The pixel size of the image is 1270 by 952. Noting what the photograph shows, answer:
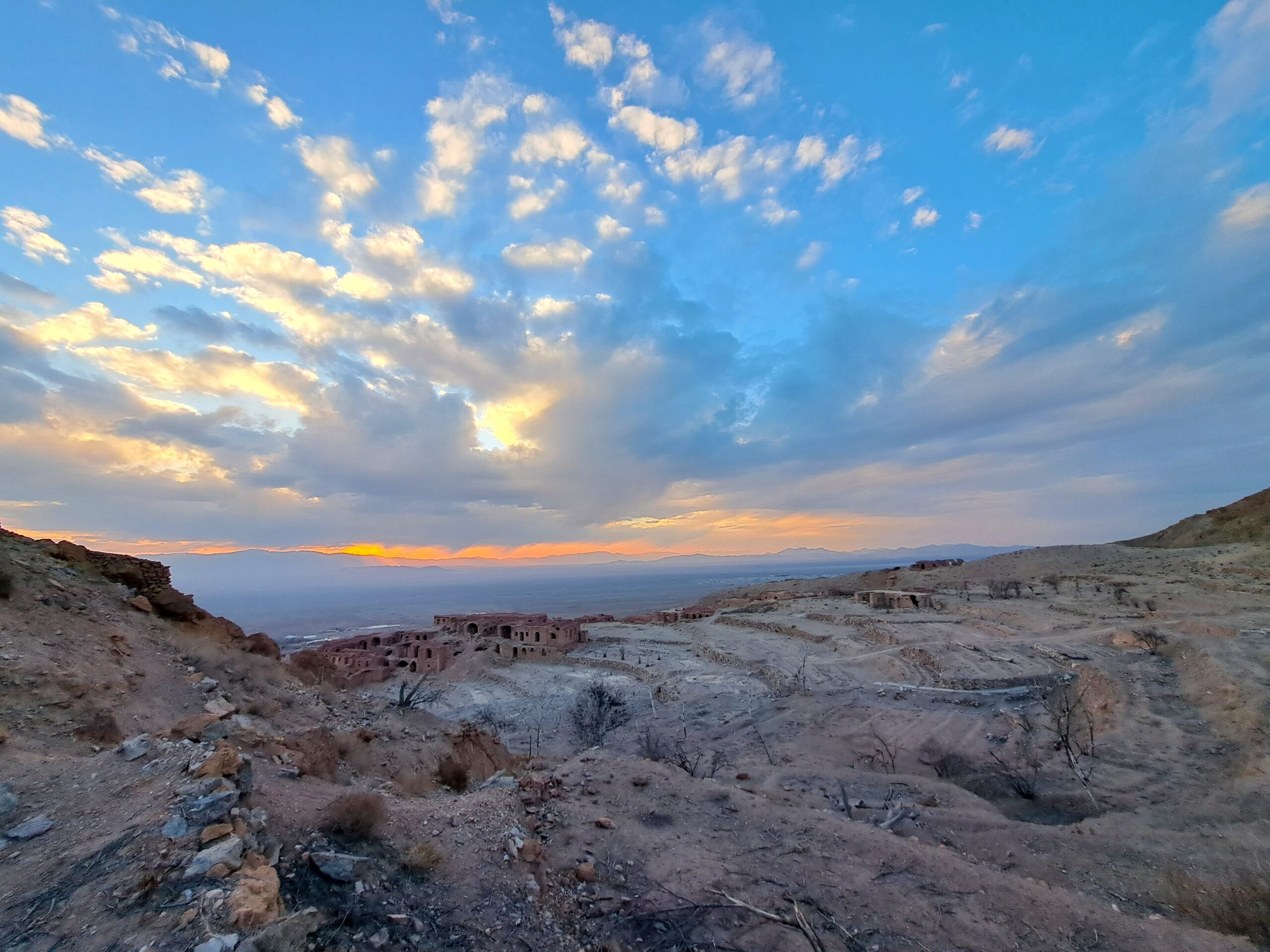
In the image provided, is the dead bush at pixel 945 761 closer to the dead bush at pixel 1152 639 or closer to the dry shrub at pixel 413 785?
the dry shrub at pixel 413 785

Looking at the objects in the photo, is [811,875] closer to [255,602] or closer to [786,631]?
[786,631]

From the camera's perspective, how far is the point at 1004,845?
25.6 feet

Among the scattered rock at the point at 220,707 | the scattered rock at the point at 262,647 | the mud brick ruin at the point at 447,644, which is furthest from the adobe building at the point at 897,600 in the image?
the scattered rock at the point at 220,707

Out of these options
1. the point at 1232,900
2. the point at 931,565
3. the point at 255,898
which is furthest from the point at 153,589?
the point at 931,565

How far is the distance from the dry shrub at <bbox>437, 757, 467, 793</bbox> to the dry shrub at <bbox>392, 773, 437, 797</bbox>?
0.94ft

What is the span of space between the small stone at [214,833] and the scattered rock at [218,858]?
0.06 meters

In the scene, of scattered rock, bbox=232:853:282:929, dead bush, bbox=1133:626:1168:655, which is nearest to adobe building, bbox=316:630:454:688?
scattered rock, bbox=232:853:282:929

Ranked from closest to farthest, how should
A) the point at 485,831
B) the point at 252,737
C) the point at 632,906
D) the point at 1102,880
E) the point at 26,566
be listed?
the point at 632,906
the point at 485,831
the point at 1102,880
the point at 252,737
the point at 26,566

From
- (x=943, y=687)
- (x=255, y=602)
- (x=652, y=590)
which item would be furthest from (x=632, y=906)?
(x=255, y=602)

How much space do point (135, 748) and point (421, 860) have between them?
344 centimetres

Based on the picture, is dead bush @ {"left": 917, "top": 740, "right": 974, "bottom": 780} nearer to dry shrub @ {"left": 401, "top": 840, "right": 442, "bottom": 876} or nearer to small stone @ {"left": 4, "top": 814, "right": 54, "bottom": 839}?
dry shrub @ {"left": 401, "top": 840, "right": 442, "bottom": 876}

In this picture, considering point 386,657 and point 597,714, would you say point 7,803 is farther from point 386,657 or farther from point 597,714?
point 386,657

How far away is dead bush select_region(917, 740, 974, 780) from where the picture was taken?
11.9m

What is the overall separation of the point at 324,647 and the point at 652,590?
104 metres
